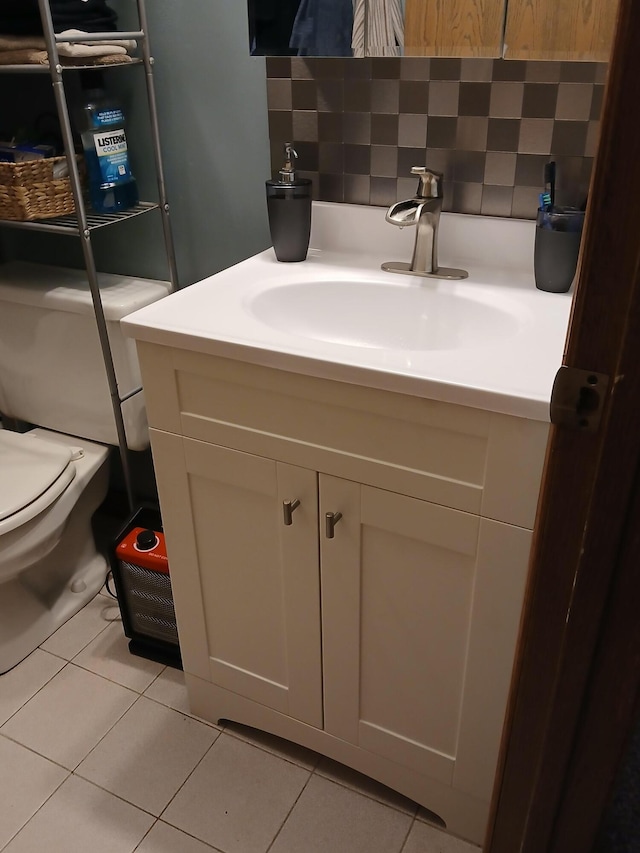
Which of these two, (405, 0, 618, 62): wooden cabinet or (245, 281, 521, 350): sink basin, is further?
(245, 281, 521, 350): sink basin

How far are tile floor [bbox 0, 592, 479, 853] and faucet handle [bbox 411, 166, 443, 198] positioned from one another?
106cm

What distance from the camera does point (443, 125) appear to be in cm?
126

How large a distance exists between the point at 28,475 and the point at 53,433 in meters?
0.26

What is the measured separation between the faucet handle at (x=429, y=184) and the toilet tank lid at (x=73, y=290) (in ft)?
2.14

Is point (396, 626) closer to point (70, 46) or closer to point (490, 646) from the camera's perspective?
point (490, 646)

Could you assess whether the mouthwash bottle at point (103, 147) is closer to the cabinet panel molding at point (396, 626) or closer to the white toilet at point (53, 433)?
the white toilet at point (53, 433)

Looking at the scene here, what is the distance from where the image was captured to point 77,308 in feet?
5.05

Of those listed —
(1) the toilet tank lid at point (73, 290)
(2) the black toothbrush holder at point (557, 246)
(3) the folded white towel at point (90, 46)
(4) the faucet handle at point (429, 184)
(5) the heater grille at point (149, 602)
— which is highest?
(3) the folded white towel at point (90, 46)

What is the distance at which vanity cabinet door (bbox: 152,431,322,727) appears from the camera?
1126 millimetres

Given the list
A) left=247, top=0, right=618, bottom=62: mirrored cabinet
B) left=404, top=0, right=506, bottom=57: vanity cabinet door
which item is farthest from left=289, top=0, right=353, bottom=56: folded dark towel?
left=404, top=0, right=506, bottom=57: vanity cabinet door

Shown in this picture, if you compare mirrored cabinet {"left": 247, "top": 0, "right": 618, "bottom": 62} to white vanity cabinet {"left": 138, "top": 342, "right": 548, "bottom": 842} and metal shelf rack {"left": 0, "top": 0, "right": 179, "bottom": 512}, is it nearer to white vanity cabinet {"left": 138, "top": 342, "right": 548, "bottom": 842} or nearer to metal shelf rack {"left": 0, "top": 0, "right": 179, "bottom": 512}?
metal shelf rack {"left": 0, "top": 0, "right": 179, "bottom": 512}

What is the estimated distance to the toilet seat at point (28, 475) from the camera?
1.45 metres

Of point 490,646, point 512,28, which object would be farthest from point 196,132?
point 490,646

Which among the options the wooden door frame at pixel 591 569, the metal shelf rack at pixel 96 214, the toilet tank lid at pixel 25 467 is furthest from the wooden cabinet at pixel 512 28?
the toilet tank lid at pixel 25 467
